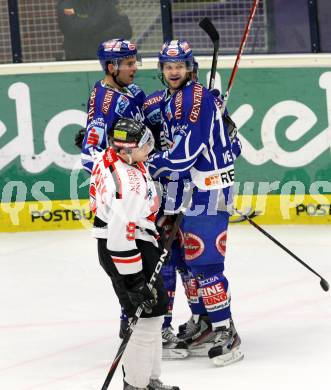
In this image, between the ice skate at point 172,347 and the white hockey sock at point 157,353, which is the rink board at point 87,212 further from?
the white hockey sock at point 157,353

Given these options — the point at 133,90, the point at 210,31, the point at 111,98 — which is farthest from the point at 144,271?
the point at 210,31

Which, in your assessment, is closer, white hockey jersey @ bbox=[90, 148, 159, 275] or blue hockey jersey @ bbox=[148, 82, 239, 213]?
white hockey jersey @ bbox=[90, 148, 159, 275]

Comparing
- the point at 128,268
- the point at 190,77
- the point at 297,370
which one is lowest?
the point at 297,370

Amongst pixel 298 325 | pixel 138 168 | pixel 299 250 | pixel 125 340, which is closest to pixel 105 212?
pixel 138 168

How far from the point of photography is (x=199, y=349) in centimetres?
608

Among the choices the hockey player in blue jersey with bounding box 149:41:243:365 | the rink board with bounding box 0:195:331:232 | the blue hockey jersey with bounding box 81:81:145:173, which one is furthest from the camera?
the rink board with bounding box 0:195:331:232

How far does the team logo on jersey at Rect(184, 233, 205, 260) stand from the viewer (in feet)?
19.2

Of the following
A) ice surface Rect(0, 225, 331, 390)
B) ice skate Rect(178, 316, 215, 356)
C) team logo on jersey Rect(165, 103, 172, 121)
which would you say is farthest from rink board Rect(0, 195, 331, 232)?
team logo on jersey Rect(165, 103, 172, 121)

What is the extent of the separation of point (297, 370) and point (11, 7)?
4.21m

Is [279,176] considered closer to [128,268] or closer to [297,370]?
[297,370]

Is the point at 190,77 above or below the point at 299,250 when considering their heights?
above

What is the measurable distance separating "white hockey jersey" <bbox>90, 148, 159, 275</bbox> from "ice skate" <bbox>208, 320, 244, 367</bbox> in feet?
3.18

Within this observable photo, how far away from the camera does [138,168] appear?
504 centimetres

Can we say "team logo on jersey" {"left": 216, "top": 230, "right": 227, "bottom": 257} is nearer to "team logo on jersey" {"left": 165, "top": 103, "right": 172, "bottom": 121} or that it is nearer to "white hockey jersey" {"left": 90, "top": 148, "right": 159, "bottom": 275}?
"team logo on jersey" {"left": 165, "top": 103, "right": 172, "bottom": 121}
